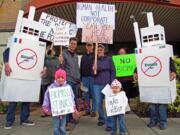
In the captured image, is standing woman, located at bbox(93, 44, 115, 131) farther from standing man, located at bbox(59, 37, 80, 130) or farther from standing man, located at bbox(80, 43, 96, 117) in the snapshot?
standing man, located at bbox(80, 43, 96, 117)

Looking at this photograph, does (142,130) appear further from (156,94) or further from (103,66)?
(103,66)

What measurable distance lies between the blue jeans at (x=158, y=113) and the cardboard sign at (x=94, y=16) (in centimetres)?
210

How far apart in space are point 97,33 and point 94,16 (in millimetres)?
415

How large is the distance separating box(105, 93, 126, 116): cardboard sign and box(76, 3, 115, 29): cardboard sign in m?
1.94

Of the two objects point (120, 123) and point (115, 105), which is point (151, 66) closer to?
point (115, 105)

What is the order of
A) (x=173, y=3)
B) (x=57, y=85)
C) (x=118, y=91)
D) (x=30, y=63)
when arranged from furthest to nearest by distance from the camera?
(x=173, y=3) → (x=30, y=63) → (x=118, y=91) → (x=57, y=85)

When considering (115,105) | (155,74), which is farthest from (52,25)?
(155,74)

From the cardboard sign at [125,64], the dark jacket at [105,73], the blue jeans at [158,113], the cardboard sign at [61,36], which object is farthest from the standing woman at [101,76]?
the cardboard sign at [125,64]

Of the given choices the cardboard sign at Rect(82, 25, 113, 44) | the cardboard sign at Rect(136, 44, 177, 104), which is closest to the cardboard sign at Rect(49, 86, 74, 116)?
A: the cardboard sign at Rect(82, 25, 113, 44)

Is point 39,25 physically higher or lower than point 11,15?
lower

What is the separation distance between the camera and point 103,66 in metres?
8.97

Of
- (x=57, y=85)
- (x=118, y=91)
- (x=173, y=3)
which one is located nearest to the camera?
(x=57, y=85)

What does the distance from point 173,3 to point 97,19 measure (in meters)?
4.26

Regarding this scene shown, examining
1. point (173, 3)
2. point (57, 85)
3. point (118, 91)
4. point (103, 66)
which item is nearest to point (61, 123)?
point (57, 85)
